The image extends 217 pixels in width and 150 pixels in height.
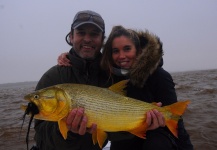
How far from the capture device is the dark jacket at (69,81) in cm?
357

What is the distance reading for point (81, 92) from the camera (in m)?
3.09

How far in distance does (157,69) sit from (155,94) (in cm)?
47

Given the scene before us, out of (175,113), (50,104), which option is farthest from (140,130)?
(50,104)

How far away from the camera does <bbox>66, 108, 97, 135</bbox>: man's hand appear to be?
2980 mm

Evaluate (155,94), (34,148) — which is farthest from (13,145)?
(155,94)

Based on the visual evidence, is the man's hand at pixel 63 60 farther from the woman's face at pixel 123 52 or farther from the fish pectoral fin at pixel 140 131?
the fish pectoral fin at pixel 140 131

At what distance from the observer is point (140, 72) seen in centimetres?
427

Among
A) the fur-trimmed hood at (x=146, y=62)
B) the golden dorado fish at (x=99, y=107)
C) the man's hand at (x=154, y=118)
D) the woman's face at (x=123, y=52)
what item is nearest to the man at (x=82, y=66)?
the woman's face at (x=123, y=52)

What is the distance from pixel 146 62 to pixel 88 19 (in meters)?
1.33

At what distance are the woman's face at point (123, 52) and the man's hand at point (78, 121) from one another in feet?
5.55

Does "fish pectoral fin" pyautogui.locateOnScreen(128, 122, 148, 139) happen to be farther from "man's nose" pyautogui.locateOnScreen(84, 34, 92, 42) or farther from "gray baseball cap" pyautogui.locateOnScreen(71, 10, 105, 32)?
"gray baseball cap" pyautogui.locateOnScreen(71, 10, 105, 32)

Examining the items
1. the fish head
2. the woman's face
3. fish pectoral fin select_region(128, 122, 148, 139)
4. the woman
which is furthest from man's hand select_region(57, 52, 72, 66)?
fish pectoral fin select_region(128, 122, 148, 139)

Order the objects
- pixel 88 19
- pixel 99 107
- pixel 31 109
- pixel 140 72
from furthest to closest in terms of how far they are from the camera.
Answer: pixel 88 19 → pixel 140 72 → pixel 99 107 → pixel 31 109

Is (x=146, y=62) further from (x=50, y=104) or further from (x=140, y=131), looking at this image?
(x=50, y=104)
